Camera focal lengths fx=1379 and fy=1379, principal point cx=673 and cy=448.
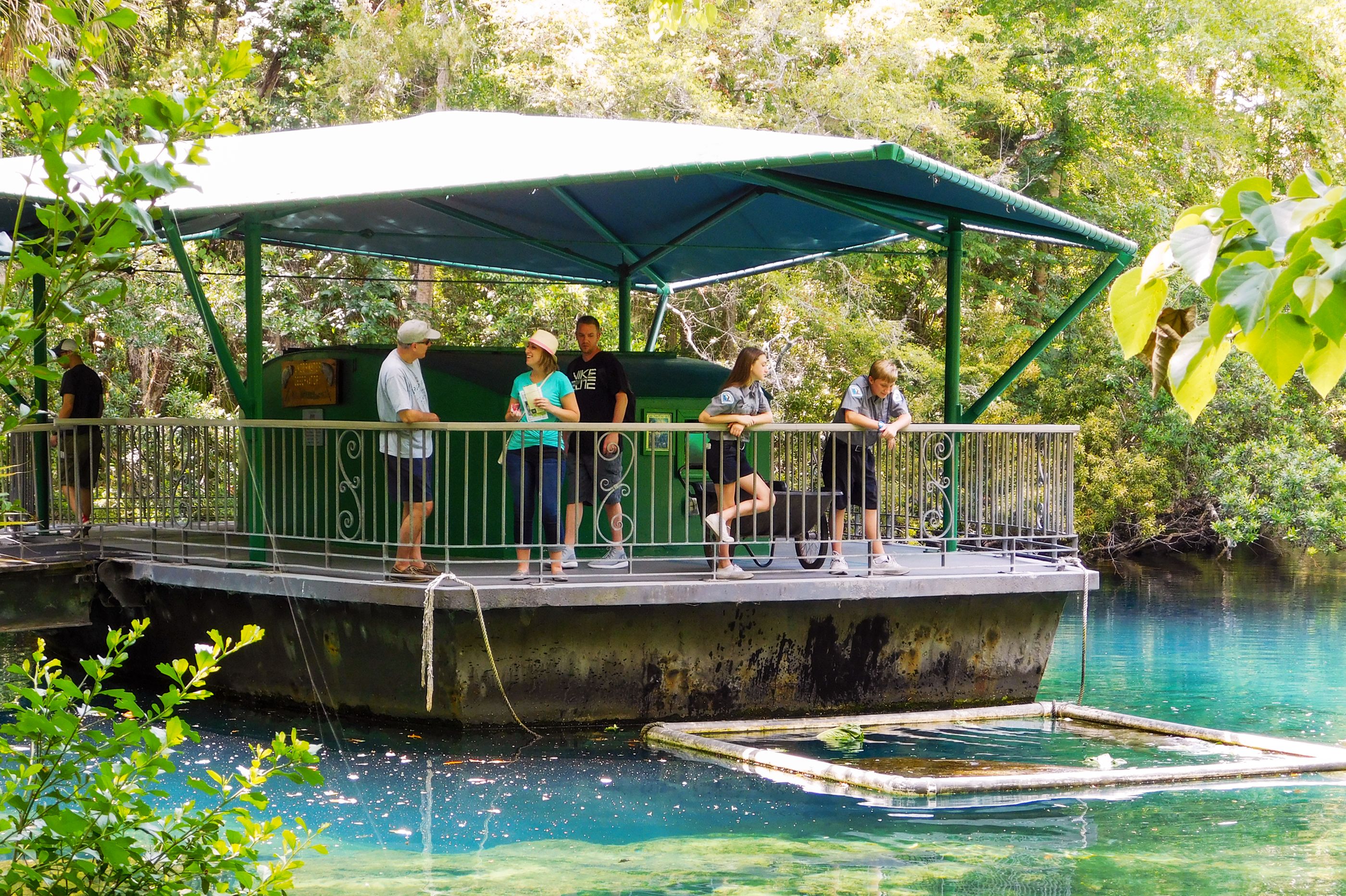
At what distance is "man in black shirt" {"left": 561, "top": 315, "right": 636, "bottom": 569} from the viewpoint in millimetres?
10445

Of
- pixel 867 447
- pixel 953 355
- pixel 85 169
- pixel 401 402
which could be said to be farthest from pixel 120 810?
pixel 953 355

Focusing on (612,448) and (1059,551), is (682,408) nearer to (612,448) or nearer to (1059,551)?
(612,448)

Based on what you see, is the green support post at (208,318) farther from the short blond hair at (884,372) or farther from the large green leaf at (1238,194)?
the large green leaf at (1238,194)

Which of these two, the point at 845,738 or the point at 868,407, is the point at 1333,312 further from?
the point at 868,407

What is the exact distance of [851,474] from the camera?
10.9 meters

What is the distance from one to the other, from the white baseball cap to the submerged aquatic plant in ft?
13.1

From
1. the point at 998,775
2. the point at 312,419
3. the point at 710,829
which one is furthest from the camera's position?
the point at 312,419

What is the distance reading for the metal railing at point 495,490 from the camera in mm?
9945

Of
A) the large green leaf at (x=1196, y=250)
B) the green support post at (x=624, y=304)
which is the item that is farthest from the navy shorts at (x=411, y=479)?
the large green leaf at (x=1196, y=250)

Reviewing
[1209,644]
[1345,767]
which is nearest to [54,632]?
[1345,767]

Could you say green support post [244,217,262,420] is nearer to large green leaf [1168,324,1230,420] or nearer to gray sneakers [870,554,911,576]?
gray sneakers [870,554,911,576]

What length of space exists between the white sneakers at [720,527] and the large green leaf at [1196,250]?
26.9 feet

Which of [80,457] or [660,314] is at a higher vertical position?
[660,314]

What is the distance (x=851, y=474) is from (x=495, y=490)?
2.97 metres
